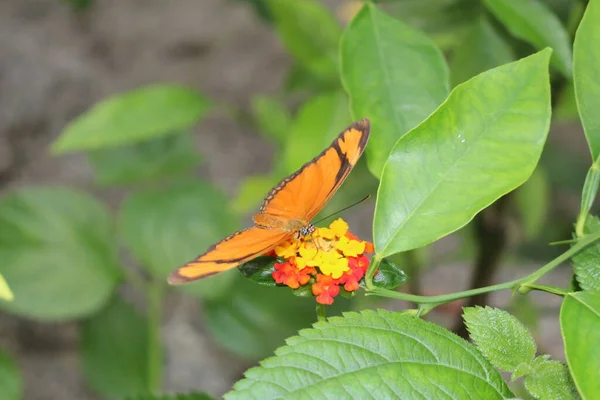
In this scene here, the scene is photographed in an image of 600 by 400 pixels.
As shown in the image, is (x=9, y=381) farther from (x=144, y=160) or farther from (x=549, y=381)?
(x=549, y=381)

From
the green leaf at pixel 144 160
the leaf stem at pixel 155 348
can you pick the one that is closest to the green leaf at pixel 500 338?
the leaf stem at pixel 155 348

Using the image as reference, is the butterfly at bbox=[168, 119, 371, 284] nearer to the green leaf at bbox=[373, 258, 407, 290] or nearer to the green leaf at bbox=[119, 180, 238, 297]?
the green leaf at bbox=[373, 258, 407, 290]

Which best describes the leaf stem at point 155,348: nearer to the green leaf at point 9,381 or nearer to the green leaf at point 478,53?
the green leaf at point 9,381

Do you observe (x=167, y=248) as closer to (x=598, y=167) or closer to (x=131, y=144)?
(x=131, y=144)

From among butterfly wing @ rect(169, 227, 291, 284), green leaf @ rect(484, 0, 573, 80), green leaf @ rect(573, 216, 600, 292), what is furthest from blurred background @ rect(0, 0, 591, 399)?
butterfly wing @ rect(169, 227, 291, 284)

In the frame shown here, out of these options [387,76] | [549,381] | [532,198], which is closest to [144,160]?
[532,198]

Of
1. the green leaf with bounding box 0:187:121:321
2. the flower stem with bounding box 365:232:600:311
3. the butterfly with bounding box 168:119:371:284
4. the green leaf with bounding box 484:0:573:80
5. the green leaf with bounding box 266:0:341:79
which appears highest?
the green leaf with bounding box 266:0:341:79
